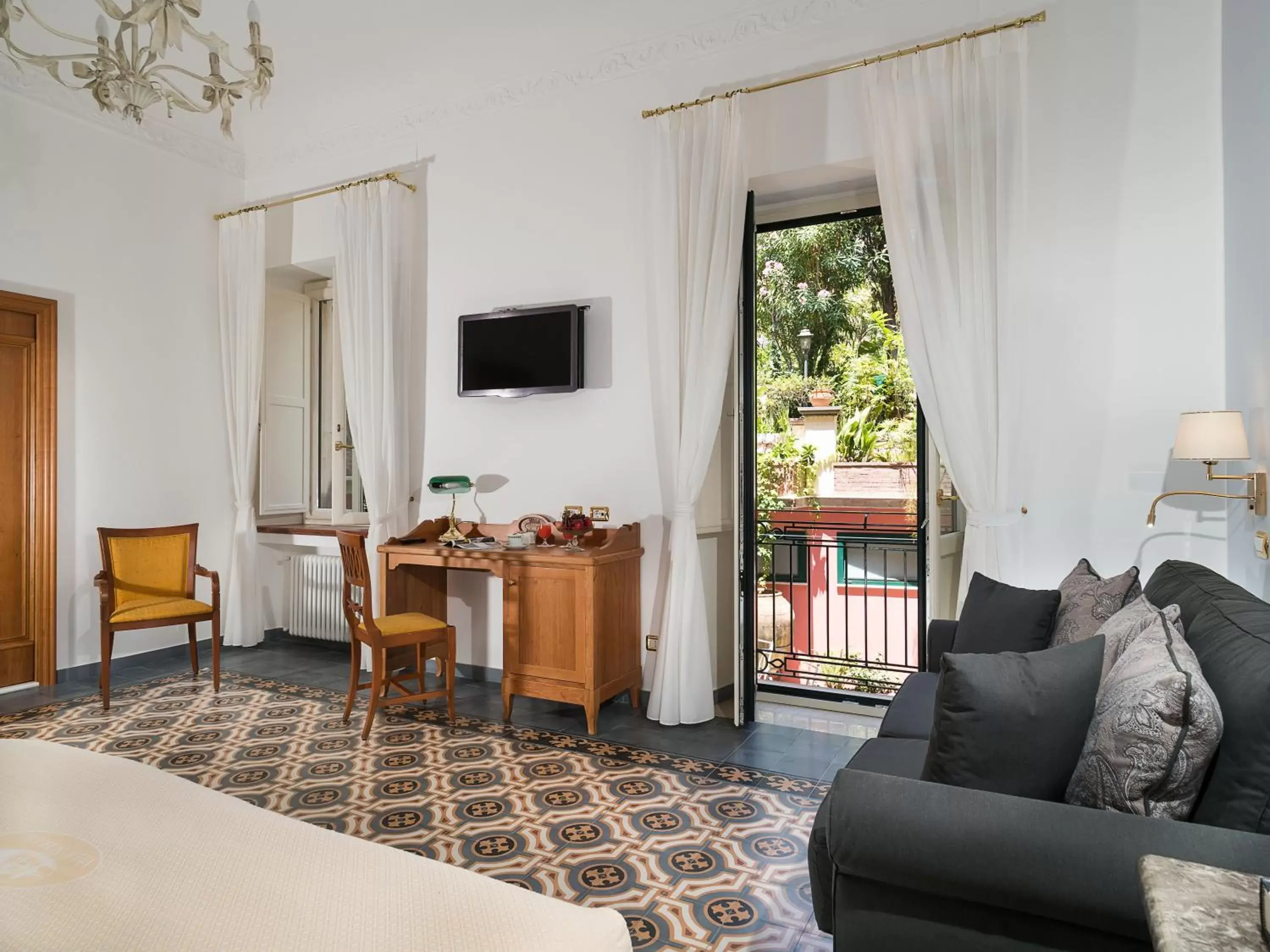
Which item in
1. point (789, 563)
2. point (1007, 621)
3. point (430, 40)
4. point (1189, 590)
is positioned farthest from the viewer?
point (789, 563)

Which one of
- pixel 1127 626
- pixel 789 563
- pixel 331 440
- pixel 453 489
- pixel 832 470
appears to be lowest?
pixel 789 563

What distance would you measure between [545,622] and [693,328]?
5.42 ft

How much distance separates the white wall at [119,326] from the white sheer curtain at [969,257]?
4.63 m

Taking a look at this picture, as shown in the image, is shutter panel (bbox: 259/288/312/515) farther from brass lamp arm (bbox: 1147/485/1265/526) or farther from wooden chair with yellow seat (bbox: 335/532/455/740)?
brass lamp arm (bbox: 1147/485/1265/526)

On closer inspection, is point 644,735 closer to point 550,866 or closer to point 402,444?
point 550,866

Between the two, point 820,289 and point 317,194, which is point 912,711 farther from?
point 820,289

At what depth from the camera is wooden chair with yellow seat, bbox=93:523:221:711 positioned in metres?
4.17

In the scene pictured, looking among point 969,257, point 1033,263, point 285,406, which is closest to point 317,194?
point 285,406

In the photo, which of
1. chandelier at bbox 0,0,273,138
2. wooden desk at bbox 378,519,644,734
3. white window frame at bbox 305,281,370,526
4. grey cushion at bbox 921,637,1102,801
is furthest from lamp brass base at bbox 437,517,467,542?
grey cushion at bbox 921,637,1102,801

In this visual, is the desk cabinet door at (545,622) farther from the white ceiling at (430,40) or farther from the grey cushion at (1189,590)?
the white ceiling at (430,40)

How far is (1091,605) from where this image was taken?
7.54 feet

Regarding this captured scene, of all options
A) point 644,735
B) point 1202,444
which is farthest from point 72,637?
point 1202,444

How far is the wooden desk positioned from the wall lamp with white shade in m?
2.39

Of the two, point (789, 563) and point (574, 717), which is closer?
point (574, 717)
